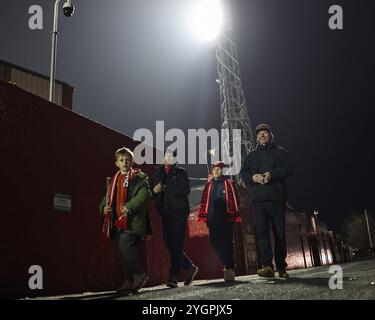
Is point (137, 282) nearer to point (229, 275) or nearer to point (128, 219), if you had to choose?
point (128, 219)

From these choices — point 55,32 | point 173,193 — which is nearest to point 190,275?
point 173,193

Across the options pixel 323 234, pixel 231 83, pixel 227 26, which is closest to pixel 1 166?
pixel 231 83

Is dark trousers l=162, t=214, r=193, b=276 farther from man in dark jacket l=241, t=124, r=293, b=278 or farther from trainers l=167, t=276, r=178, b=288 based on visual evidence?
man in dark jacket l=241, t=124, r=293, b=278

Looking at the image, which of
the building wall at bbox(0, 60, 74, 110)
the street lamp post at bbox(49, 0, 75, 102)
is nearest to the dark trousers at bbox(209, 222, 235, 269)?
the street lamp post at bbox(49, 0, 75, 102)

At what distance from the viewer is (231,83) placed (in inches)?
1022

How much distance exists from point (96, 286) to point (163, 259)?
2.12 meters

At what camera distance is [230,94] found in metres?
25.5

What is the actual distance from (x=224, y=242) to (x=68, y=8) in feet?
22.9

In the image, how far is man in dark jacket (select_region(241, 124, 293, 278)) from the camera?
14.8 feet

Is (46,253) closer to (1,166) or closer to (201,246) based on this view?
(1,166)

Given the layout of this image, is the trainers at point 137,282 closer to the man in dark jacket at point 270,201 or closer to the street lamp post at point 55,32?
the man in dark jacket at point 270,201

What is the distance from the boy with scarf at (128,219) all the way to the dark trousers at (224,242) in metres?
1.24


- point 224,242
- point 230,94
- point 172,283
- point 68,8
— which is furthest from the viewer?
point 230,94

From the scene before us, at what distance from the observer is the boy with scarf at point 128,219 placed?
3.99 metres
